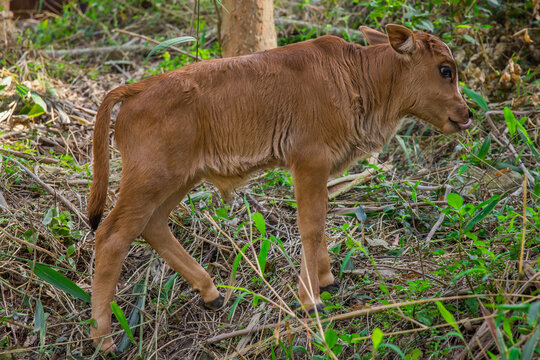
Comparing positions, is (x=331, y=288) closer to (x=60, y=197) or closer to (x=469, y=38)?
(x=60, y=197)

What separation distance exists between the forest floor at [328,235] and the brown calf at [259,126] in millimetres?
335

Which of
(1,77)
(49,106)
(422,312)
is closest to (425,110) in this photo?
Result: (422,312)

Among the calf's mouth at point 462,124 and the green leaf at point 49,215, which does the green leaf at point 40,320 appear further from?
the calf's mouth at point 462,124

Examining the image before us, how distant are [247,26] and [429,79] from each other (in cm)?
245

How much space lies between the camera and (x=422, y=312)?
4.01 meters

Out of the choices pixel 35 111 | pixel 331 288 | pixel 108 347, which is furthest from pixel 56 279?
pixel 35 111

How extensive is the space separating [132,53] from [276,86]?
5205mm

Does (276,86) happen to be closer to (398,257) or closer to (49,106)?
(398,257)

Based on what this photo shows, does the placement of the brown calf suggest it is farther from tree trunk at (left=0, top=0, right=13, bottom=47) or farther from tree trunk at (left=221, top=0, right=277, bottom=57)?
tree trunk at (left=0, top=0, right=13, bottom=47)

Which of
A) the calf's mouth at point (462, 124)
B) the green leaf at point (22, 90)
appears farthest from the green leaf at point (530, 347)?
the green leaf at point (22, 90)

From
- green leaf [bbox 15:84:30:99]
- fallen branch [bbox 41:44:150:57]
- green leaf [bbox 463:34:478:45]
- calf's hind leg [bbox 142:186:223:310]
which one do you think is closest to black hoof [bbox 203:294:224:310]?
calf's hind leg [bbox 142:186:223:310]

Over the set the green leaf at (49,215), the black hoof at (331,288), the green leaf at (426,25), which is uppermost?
the green leaf at (426,25)

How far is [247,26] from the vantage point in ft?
21.2

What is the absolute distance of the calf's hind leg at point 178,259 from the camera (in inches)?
189
